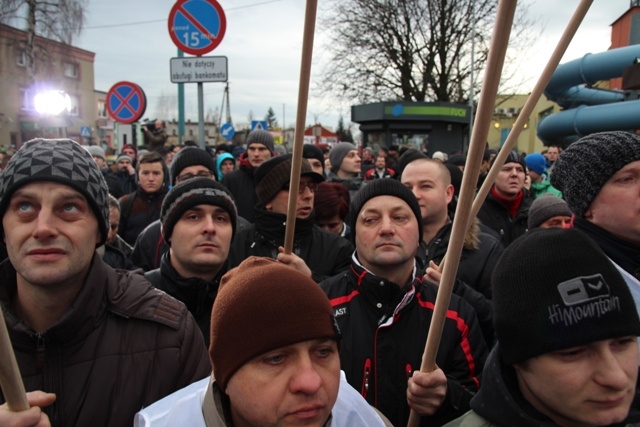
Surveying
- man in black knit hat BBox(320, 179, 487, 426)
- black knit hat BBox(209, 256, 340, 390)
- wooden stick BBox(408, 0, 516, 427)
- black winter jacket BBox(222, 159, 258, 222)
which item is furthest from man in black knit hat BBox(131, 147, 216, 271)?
wooden stick BBox(408, 0, 516, 427)

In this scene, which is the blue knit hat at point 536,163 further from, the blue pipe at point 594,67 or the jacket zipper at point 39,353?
the jacket zipper at point 39,353

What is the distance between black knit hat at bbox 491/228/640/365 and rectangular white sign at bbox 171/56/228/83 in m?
4.77

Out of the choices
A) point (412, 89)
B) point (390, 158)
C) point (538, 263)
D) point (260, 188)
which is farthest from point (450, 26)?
point (538, 263)

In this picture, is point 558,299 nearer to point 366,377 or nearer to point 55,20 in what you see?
point 366,377

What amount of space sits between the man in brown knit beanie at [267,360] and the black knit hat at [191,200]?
3.70 feet

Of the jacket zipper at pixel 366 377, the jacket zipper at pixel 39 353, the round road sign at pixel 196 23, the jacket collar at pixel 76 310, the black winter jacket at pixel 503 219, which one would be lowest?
the jacket zipper at pixel 366 377

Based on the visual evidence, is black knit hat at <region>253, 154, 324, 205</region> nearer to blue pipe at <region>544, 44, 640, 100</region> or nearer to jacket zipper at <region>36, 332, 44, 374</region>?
jacket zipper at <region>36, 332, 44, 374</region>

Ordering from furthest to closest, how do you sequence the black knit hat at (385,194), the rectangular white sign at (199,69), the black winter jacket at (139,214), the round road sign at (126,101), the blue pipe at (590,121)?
the round road sign at (126,101) → the rectangular white sign at (199,69) → the blue pipe at (590,121) → the black winter jacket at (139,214) → the black knit hat at (385,194)

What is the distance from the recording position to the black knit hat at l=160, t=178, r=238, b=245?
2.52m

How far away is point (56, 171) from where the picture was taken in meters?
1.63

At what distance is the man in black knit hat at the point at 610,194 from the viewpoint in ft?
6.18

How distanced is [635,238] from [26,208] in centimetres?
200

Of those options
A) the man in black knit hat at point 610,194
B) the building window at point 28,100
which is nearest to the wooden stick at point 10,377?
the man in black knit hat at point 610,194

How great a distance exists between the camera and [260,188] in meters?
3.31
